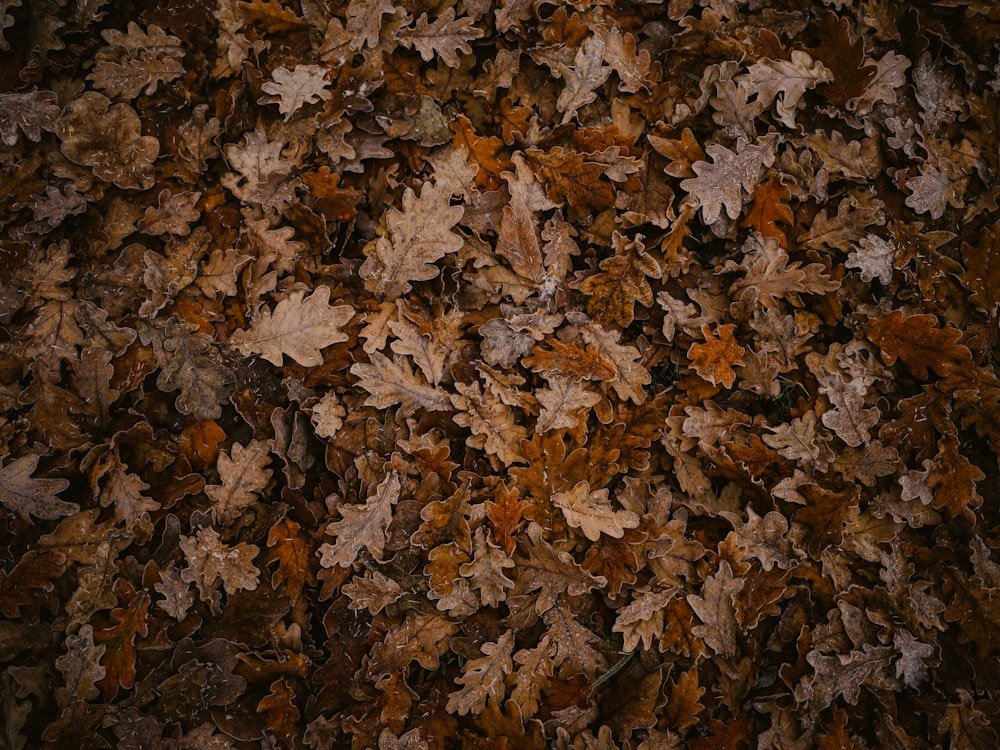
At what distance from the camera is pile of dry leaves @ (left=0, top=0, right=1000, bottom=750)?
193 cm

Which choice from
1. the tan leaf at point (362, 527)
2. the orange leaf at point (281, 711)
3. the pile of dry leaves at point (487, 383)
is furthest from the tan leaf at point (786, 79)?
the orange leaf at point (281, 711)

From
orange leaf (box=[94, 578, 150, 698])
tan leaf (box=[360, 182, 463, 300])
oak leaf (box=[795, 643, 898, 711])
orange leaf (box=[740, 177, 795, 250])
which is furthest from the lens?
orange leaf (box=[740, 177, 795, 250])

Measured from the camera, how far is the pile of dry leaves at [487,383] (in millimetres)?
1929

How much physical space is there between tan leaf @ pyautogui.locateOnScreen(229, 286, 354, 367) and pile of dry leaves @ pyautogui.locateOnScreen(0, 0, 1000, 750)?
1cm

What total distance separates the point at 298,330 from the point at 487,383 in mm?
585

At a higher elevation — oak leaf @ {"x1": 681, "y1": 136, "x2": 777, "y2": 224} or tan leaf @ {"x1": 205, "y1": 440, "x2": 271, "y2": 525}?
oak leaf @ {"x1": 681, "y1": 136, "x2": 777, "y2": 224}

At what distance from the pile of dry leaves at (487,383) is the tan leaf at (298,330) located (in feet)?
0.04

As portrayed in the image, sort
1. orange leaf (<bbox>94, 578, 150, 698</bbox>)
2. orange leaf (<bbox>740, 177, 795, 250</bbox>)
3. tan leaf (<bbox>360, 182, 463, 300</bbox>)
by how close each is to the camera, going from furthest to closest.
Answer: orange leaf (<bbox>740, 177, 795, 250</bbox>) < tan leaf (<bbox>360, 182, 463, 300</bbox>) < orange leaf (<bbox>94, 578, 150, 698</bbox>)

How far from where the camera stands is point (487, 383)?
2.06 m

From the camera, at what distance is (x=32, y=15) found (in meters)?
2.07

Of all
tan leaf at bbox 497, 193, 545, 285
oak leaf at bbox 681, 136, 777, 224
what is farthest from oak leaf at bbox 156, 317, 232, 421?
oak leaf at bbox 681, 136, 777, 224

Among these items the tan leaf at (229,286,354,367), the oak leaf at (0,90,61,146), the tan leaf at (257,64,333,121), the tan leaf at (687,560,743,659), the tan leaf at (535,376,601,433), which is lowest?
the tan leaf at (687,560,743,659)

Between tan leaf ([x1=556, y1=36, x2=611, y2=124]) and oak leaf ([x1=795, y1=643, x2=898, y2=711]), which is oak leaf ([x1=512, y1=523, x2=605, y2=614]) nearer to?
oak leaf ([x1=795, y1=643, x2=898, y2=711])

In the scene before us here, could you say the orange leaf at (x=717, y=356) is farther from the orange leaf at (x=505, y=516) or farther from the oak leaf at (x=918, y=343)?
the orange leaf at (x=505, y=516)
